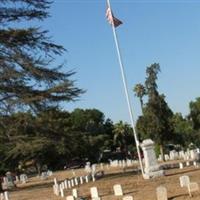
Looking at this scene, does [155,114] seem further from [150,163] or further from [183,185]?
[183,185]

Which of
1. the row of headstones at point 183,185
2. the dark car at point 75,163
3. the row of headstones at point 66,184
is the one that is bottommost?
the row of headstones at point 183,185

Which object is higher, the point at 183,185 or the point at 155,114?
the point at 155,114

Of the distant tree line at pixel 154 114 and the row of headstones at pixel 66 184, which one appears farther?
the distant tree line at pixel 154 114

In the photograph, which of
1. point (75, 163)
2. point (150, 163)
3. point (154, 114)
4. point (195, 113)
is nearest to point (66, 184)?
point (150, 163)

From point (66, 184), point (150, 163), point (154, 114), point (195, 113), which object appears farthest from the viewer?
point (195, 113)

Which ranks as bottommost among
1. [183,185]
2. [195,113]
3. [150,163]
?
[183,185]

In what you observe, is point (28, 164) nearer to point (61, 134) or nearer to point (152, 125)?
point (152, 125)

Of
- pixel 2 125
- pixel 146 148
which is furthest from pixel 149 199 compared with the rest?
pixel 2 125

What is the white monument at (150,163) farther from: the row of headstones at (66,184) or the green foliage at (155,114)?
the green foliage at (155,114)

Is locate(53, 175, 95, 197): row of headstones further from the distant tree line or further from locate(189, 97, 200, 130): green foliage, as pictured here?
locate(189, 97, 200, 130): green foliage

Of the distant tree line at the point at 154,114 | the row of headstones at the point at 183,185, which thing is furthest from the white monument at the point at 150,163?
the distant tree line at the point at 154,114

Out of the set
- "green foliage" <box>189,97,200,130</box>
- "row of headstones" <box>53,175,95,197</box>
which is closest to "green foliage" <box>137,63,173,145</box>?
"row of headstones" <box>53,175,95,197</box>

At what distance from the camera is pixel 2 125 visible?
32.9 meters

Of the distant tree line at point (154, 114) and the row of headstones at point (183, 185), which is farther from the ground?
the distant tree line at point (154, 114)
